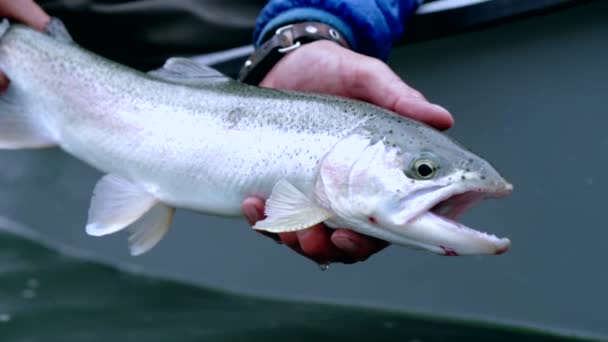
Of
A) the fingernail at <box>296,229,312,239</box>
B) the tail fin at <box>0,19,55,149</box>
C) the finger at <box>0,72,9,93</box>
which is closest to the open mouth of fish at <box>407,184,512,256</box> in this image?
the fingernail at <box>296,229,312,239</box>

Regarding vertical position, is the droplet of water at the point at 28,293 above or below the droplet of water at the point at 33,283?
above

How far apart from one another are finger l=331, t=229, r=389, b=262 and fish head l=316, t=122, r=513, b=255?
0.09 feet

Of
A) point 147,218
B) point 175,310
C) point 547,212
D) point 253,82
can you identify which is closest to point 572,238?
point 547,212

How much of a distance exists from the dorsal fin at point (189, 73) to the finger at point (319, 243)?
1.60ft

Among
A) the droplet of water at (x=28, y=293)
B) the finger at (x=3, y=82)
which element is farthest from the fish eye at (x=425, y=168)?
the droplet of water at (x=28, y=293)

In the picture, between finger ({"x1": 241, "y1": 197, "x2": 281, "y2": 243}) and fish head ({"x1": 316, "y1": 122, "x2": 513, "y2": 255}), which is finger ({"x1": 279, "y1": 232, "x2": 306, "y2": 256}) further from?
fish head ({"x1": 316, "y1": 122, "x2": 513, "y2": 255})

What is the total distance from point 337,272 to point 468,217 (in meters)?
0.65

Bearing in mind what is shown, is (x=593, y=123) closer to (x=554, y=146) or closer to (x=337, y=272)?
(x=554, y=146)

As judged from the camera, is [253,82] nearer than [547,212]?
Yes

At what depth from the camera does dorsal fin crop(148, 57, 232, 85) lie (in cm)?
215

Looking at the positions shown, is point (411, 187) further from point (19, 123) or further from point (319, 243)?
point (19, 123)

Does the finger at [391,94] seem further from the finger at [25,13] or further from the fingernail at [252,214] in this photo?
the finger at [25,13]

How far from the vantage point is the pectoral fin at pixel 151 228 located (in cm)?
220

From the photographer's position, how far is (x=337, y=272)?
330cm
